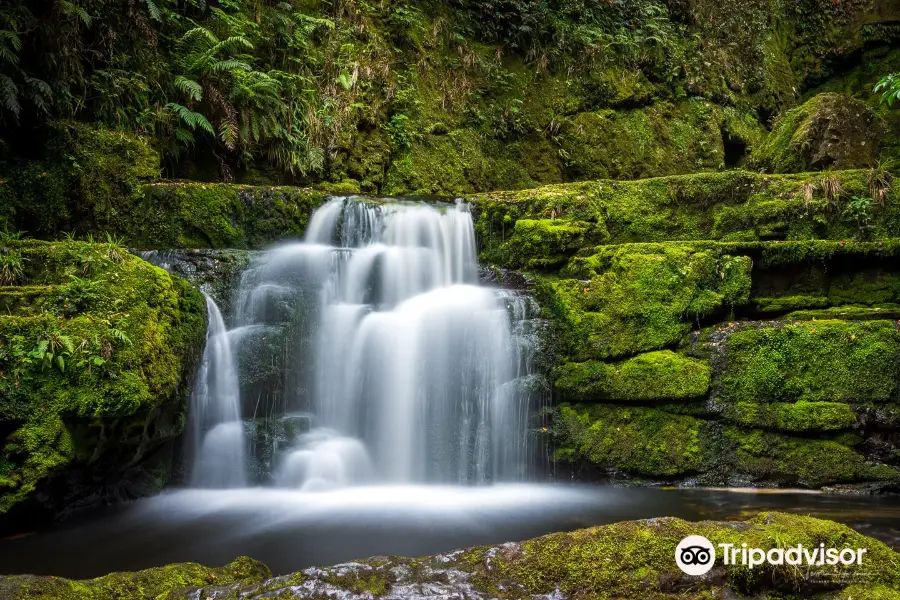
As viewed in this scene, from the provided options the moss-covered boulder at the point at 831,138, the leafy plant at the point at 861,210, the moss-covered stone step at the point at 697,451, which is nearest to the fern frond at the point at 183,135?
the moss-covered stone step at the point at 697,451

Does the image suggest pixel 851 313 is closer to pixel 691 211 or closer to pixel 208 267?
pixel 691 211

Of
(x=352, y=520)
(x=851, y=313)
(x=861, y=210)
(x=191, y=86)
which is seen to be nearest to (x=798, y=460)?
(x=851, y=313)

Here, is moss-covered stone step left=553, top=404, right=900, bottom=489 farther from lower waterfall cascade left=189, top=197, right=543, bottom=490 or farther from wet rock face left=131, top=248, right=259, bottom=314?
wet rock face left=131, top=248, right=259, bottom=314

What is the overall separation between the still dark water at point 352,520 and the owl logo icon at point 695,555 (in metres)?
1.99

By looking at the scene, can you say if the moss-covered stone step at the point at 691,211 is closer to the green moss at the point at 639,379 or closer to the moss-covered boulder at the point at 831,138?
the moss-covered boulder at the point at 831,138

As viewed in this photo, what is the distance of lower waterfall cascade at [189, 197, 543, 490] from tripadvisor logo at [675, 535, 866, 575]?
348 centimetres

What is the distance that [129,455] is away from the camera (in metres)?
4.98

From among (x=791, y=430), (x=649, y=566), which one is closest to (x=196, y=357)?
(x=649, y=566)

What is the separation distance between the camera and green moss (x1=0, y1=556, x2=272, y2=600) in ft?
7.89

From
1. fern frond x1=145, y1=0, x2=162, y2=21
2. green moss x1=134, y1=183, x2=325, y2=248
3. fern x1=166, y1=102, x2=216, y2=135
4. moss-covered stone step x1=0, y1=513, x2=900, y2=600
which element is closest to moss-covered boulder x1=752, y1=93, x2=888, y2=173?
moss-covered stone step x1=0, y1=513, x2=900, y2=600

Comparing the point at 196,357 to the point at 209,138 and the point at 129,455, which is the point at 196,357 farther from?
the point at 209,138

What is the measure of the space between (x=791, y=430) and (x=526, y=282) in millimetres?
3317

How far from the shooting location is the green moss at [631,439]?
5.64 metres

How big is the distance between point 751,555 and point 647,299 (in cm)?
399
